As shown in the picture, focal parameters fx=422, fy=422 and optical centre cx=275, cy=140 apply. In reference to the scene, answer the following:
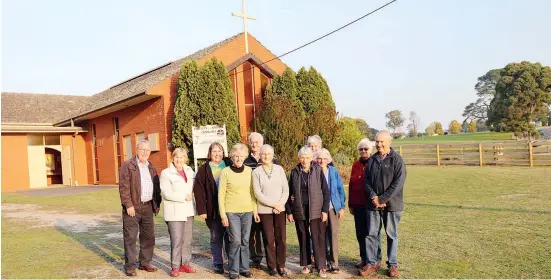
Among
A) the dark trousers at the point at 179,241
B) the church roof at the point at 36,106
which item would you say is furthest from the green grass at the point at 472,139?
the dark trousers at the point at 179,241

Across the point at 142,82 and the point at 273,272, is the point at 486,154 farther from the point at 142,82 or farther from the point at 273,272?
the point at 273,272

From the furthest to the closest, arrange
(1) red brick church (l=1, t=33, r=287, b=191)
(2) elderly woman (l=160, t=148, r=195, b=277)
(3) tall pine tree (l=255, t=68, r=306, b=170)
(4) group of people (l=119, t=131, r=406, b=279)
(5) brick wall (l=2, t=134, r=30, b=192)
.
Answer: (5) brick wall (l=2, t=134, r=30, b=192), (1) red brick church (l=1, t=33, r=287, b=191), (3) tall pine tree (l=255, t=68, r=306, b=170), (2) elderly woman (l=160, t=148, r=195, b=277), (4) group of people (l=119, t=131, r=406, b=279)

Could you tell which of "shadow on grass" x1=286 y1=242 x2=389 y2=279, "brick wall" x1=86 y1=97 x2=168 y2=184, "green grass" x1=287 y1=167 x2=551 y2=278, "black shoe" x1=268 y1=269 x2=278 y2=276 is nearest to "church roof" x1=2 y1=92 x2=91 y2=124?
"brick wall" x1=86 y1=97 x2=168 y2=184

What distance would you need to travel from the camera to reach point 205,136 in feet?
45.6

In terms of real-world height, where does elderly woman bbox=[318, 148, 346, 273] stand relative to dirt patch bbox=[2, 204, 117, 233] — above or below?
above

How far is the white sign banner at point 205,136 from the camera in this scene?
537 inches

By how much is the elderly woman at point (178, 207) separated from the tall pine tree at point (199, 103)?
921 centimetres

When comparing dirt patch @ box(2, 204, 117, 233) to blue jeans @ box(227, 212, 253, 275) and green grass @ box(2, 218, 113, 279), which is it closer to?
green grass @ box(2, 218, 113, 279)

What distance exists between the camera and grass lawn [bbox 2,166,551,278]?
5.29 m

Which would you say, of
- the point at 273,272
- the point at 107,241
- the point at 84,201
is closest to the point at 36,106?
the point at 84,201

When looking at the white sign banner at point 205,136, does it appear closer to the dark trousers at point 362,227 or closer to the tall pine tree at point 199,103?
the tall pine tree at point 199,103

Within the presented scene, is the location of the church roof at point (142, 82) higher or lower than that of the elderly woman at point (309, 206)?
higher

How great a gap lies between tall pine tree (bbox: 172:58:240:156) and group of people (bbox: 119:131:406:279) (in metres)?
9.18

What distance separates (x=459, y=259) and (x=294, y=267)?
217 cm
